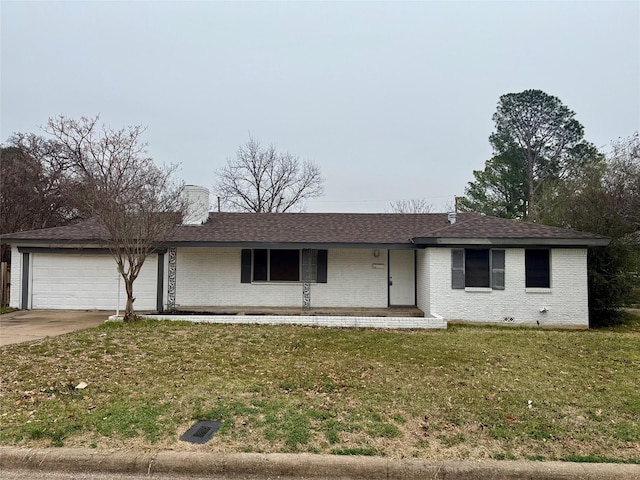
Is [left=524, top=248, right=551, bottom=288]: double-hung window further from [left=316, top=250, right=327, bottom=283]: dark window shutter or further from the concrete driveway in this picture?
the concrete driveway

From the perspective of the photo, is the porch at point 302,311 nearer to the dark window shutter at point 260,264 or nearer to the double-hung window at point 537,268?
the dark window shutter at point 260,264

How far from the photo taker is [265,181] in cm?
3369

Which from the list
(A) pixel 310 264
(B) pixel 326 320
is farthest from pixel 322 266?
(B) pixel 326 320

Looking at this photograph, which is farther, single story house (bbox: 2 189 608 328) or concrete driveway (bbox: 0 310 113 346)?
single story house (bbox: 2 189 608 328)

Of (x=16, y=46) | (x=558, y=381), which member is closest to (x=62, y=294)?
(x=16, y=46)

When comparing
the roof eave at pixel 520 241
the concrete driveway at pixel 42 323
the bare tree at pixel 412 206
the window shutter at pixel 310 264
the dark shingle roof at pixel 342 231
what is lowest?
the concrete driveway at pixel 42 323

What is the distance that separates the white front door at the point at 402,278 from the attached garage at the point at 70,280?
7707 mm

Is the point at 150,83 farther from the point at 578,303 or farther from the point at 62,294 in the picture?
the point at 578,303

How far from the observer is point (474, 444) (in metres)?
3.72

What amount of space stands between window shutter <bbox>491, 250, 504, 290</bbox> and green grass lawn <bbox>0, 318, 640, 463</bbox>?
2.78 m

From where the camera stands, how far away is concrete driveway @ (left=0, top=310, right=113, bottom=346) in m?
8.89

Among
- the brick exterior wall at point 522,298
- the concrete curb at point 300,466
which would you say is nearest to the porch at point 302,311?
the brick exterior wall at point 522,298

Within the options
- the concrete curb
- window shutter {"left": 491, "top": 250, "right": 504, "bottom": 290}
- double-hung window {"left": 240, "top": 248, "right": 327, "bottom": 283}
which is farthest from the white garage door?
window shutter {"left": 491, "top": 250, "right": 504, "bottom": 290}

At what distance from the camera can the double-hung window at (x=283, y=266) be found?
1341 cm
